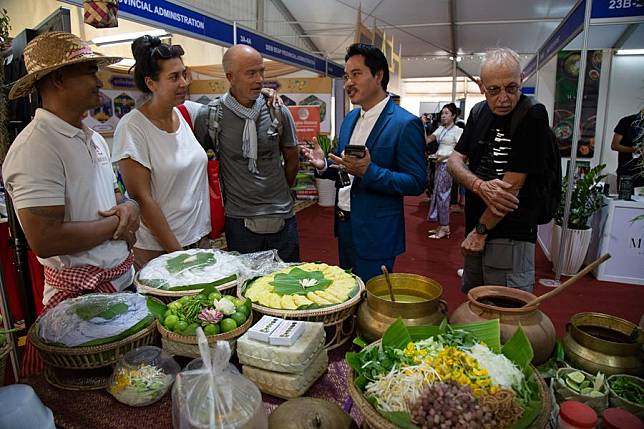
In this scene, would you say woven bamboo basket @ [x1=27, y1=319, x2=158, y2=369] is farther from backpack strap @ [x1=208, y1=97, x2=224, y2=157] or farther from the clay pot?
backpack strap @ [x1=208, y1=97, x2=224, y2=157]

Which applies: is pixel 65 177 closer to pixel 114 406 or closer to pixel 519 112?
pixel 114 406

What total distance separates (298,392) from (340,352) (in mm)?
255

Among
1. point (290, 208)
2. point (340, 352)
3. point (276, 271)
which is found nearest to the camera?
point (340, 352)

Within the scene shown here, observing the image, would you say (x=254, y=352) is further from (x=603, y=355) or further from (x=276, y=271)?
(x=603, y=355)

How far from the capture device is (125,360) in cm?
114

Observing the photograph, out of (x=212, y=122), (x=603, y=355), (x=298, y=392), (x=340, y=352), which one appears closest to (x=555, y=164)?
(x=603, y=355)

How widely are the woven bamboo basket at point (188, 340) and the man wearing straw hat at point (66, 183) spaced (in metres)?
0.43

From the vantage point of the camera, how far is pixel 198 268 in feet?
4.94

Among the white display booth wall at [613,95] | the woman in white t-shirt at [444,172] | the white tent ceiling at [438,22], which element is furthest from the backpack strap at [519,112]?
the white tent ceiling at [438,22]

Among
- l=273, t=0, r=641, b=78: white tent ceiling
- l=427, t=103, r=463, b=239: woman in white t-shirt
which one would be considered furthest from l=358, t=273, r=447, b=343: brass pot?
l=273, t=0, r=641, b=78: white tent ceiling

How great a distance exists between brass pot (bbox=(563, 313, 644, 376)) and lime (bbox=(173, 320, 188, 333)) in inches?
40.1

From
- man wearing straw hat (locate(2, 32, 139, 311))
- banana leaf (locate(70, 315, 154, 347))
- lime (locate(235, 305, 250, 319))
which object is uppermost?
man wearing straw hat (locate(2, 32, 139, 311))

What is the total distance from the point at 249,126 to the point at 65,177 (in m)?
0.96

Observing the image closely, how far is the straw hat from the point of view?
4.39 ft
